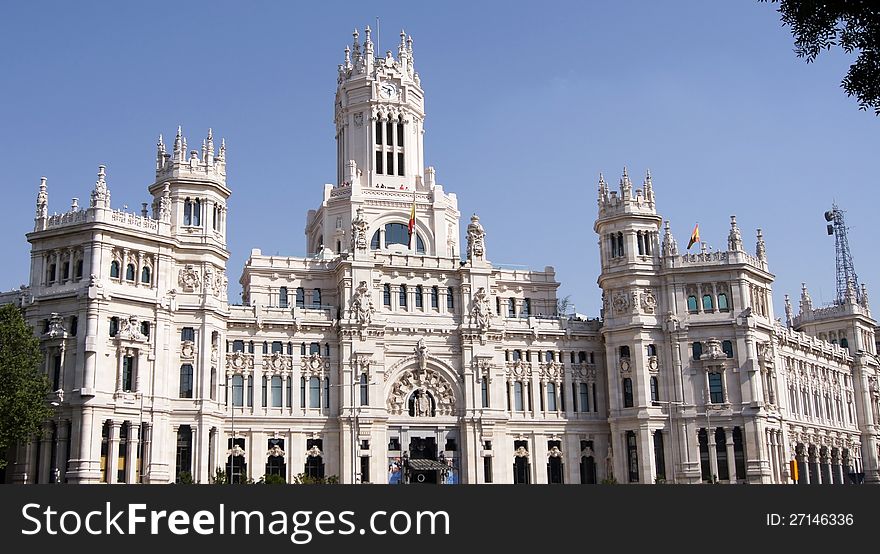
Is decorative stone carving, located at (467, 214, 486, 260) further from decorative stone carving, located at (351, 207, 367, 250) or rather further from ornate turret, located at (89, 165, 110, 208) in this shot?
ornate turret, located at (89, 165, 110, 208)

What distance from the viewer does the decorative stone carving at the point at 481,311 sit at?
94.9 m

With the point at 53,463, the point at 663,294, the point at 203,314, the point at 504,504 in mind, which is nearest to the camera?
the point at 504,504

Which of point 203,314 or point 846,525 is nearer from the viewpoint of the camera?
point 846,525

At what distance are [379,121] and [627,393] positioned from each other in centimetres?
3803

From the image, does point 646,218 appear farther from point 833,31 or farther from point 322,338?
point 833,31

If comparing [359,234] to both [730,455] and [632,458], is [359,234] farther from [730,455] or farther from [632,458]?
[730,455]

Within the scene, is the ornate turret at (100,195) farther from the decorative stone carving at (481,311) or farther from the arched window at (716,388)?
the arched window at (716,388)

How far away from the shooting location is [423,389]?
307 ft

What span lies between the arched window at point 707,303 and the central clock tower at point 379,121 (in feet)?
103

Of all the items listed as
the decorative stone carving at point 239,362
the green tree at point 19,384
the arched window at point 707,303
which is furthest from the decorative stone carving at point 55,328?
the arched window at point 707,303

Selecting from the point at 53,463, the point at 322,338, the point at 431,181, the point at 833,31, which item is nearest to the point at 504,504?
the point at 833,31

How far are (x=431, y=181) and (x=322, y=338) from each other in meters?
23.0

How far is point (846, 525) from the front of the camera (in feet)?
126

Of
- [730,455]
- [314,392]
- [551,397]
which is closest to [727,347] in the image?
[730,455]
